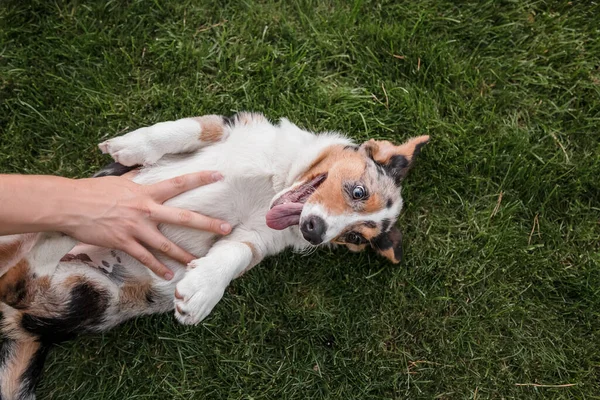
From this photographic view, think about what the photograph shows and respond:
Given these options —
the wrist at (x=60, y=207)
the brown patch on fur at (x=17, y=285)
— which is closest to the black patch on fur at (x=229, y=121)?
the wrist at (x=60, y=207)

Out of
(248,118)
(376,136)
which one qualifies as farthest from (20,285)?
(376,136)

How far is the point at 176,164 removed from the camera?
12.5ft

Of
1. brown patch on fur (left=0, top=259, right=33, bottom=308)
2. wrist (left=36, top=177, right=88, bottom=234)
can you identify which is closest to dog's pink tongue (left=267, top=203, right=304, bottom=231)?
wrist (left=36, top=177, right=88, bottom=234)

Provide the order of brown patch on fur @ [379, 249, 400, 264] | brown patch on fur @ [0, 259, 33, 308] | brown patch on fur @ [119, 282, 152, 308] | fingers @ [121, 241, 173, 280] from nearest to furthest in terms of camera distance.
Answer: brown patch on fur @ [0, 259, 33, 308]
fingers @ [121, 241, 173, 280]
brown patch on fur @ [119, 282, 152, 308]
brown patch on fur @ [379, 249, 400, 264]

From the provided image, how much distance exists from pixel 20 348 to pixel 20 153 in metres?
1.72

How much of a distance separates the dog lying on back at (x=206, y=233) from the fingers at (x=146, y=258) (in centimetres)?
12

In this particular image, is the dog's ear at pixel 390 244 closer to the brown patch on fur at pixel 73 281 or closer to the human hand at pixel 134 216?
the human hand at pixel 134 216

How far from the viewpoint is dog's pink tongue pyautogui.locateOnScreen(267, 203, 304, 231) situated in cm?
357

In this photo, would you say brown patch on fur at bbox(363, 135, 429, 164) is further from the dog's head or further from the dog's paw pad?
the dog's paw pad

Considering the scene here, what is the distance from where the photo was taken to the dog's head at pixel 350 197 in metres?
3.47

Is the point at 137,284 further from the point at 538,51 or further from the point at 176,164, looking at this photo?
the point at 538,51

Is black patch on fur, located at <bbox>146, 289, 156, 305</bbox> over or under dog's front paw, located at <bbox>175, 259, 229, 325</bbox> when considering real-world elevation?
under

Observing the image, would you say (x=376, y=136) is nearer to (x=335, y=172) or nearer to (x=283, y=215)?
(x=335, y=172)

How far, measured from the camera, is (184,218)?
11.6ft
